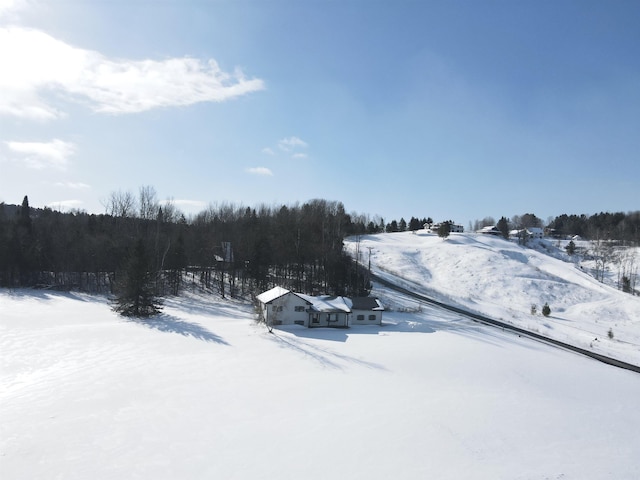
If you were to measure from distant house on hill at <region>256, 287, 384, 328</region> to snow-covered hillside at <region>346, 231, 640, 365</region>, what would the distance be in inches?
404

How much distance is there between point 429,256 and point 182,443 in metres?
78.0

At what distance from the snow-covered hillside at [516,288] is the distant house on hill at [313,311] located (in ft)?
33.6

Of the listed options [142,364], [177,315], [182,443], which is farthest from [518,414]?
[177,315]

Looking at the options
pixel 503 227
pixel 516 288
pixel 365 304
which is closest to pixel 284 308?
pixel 365 304

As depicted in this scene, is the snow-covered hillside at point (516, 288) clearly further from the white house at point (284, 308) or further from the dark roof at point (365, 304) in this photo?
the white house at point (284, 308)

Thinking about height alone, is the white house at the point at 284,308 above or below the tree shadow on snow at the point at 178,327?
above

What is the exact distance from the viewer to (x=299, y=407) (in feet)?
63.6

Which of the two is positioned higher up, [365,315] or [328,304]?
[328,304]

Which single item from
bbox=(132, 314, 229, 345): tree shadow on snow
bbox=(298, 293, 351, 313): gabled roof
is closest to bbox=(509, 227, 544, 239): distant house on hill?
bbox=(298, 293, 351, 313): gabled roof

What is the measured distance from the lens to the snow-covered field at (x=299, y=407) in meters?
14.3

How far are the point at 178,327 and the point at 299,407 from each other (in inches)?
837

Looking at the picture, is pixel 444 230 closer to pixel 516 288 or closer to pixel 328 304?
pixel 516 288

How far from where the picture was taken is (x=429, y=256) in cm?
8731

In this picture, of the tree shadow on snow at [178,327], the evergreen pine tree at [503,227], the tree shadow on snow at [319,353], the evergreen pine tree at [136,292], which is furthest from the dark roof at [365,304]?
the evergreen pine tree at [503,227]
